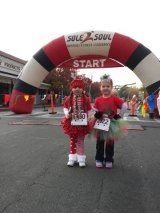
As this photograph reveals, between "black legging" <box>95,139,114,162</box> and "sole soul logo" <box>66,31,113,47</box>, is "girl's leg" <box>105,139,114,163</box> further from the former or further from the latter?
"sole soul logo" <box>66,31,113,47</box>

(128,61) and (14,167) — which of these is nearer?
(14,167)

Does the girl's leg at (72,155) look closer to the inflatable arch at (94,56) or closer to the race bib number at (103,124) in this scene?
the race bib number at (103,124)

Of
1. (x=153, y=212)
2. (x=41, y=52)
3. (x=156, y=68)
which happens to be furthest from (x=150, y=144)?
(x=41, y=52)

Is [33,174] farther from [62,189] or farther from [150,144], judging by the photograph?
[150,144]

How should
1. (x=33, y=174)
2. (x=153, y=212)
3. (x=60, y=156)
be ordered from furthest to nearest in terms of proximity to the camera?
(x=60, y=156) → (x=33, y=174) → (x=153, y=212)

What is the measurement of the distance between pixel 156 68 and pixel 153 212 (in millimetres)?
9015

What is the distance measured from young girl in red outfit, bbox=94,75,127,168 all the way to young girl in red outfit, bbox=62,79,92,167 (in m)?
0.21

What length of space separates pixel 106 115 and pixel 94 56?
26.7ft

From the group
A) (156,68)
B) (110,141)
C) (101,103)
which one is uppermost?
(156,68)

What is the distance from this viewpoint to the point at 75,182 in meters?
3.93

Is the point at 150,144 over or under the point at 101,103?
under

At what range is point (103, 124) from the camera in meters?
4.76

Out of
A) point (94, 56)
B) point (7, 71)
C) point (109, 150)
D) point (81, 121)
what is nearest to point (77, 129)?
point (81, 121)

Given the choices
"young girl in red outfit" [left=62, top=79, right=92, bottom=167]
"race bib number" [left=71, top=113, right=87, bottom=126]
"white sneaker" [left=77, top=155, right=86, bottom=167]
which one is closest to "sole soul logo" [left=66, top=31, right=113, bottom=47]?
"young girl in red outfit" [left=62, top=79, right=92, bottom=167]
